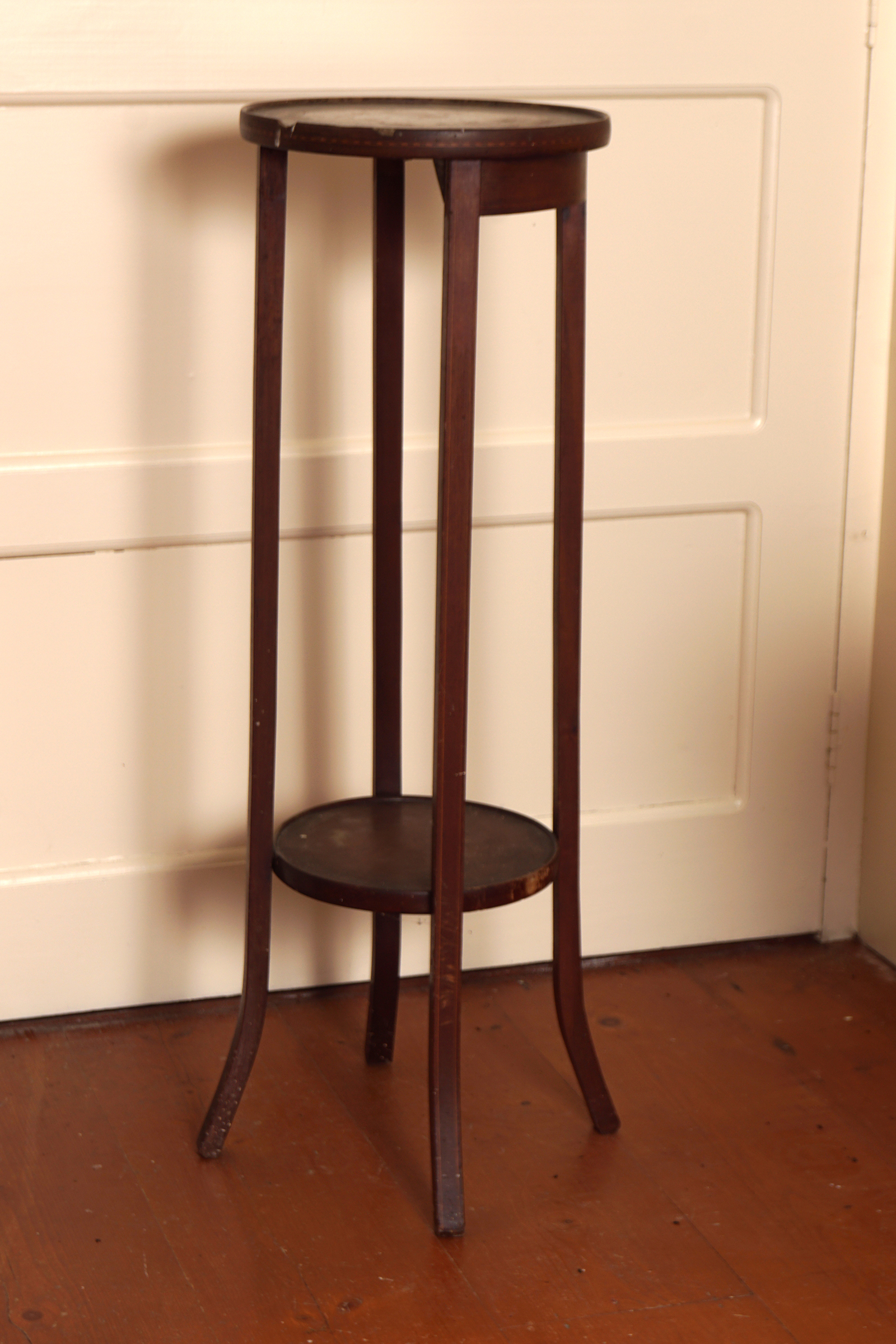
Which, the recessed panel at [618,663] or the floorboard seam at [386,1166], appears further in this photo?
the recessed panel at [618,663]

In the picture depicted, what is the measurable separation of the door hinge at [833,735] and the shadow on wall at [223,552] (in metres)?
0.78

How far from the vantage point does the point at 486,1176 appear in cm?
197

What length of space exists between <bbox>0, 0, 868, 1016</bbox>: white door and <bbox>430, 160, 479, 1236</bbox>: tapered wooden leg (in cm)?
54

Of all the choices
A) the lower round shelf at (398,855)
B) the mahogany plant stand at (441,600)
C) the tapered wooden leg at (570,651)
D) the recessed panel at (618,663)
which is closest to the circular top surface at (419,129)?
the mahogany plant stand at (441,600)

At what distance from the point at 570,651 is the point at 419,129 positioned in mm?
659

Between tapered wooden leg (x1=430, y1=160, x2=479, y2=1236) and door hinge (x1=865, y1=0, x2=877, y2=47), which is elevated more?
door hinge (x1=865, y1=0, x2=877, y2=47)

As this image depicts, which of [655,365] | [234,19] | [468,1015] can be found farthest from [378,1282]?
[234,19]

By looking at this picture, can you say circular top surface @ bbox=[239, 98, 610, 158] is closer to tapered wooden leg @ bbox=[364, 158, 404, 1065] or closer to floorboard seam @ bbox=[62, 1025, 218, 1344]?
tapered wooden leg @ bbox=[364, 158, 404, 1065]

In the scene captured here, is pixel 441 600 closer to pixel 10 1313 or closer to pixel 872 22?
pixel 10 1313

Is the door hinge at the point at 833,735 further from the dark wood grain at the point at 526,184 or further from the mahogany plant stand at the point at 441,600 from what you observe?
the dark wood grain at the point at 526,184

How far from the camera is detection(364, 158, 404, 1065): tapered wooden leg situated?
2.00 m

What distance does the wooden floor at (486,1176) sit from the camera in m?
1.72

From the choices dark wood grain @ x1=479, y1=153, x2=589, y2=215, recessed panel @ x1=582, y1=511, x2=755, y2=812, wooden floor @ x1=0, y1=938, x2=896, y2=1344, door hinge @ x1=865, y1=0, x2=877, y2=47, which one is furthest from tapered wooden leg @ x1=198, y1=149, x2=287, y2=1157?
door hinge @ x1=865, y1=0, x2=877, y2=47

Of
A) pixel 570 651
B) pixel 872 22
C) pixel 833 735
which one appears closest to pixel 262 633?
pixel 570 651
